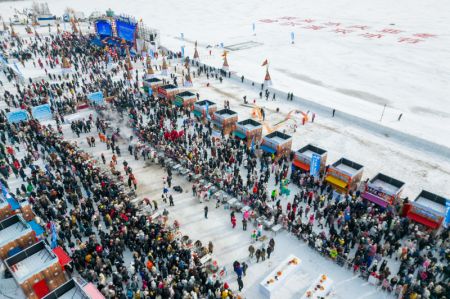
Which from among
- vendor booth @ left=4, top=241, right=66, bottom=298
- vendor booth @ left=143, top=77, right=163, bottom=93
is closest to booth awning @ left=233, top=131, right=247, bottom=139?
vendor booth @ left=143, top=77, right=163, bottom=93

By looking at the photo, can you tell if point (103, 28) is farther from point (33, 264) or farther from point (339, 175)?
point (33, 264)

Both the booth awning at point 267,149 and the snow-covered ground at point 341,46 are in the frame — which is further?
the snow-covered ground at point 341,46

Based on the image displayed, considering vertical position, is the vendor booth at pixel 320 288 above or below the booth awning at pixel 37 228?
below

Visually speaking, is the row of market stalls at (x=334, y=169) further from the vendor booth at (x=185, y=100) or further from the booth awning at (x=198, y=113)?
the vendor booth at (x=185, y=100)

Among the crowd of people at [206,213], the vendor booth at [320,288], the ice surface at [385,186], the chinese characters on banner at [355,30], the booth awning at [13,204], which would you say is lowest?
the vendor booth at [320,288]

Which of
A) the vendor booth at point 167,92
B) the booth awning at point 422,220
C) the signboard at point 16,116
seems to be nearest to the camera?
the booth awning at point 422,220

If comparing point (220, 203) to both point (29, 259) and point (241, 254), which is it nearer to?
point (241, 254)

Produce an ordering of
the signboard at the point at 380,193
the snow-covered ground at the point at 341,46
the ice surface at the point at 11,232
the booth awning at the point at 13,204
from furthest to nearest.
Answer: the snow-covered ground at the point at 341,46 → the signboard at the point at 380,193 → the booth awning at the point at 13,204 → the ice surface at the point at 11,232

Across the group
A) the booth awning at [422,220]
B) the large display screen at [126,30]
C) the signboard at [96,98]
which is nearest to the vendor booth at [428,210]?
the booth awning at [422,220]
